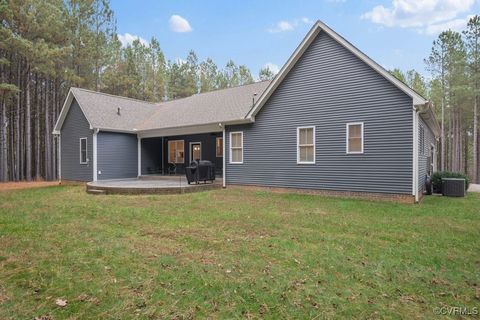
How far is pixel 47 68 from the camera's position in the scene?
64.7ft

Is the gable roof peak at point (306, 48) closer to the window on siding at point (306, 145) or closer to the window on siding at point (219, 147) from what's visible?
the window on siding at point (306, 145)

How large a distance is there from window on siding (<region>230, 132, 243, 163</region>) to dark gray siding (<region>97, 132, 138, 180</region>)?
Result: 6.90 metres

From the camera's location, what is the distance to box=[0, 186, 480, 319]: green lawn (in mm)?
3027

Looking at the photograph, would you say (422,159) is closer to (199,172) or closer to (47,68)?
(199,172)

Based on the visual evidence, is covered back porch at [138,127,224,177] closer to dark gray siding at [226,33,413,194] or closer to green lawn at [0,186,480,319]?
dark gray siding at [226,33,413,194]

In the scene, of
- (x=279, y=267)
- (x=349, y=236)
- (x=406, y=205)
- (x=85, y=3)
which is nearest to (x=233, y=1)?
(x=85, y=3)

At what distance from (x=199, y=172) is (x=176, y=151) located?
5.33 m

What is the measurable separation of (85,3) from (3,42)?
23.2 ft

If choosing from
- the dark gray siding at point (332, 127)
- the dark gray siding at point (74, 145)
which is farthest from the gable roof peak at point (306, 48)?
the dark gray siding at point (74, 145)

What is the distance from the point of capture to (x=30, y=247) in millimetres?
4887

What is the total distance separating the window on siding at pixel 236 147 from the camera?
1353cm

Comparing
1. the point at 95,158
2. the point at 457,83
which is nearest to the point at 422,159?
the point at 95,158

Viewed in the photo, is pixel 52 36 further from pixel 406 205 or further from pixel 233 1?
pixel 406 205

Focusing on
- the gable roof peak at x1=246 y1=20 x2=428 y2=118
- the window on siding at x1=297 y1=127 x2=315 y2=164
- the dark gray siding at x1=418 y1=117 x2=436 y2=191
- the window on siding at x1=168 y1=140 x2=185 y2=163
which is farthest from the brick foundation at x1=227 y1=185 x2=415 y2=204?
the window on siding at x1=168 y1=140 x2=185 y2=163
